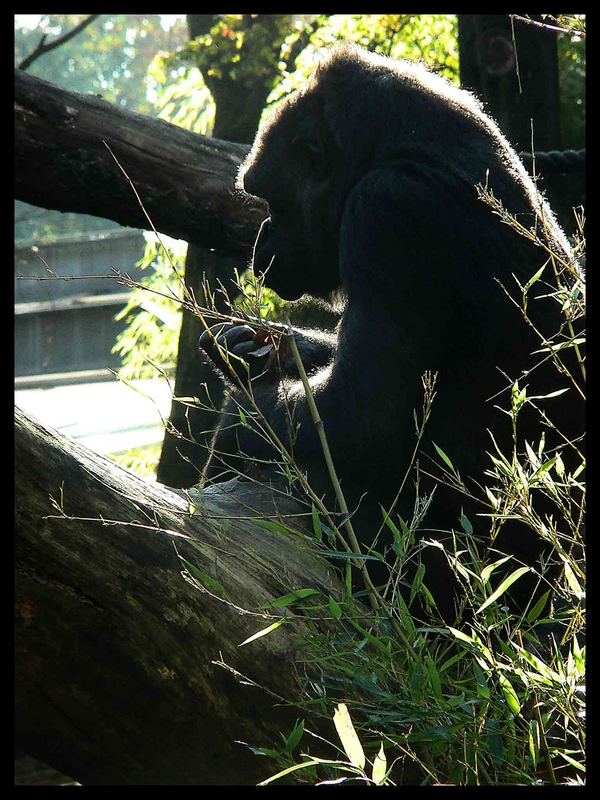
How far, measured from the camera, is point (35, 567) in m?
1.91

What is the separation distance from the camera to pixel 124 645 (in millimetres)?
1967

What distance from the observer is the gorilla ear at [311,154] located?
10.4ft

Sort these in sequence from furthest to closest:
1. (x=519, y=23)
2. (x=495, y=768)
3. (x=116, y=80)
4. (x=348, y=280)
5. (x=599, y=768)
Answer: (x=116, y=80) → (x=519, y=23) → (x=348, y=280) → (x=495, y=768) → (x=599, y=768)

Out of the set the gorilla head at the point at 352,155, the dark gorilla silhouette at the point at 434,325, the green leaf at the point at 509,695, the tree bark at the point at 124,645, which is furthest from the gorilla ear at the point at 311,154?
the green leaf at the point at 509,695

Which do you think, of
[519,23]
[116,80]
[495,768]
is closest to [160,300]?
[519,23]

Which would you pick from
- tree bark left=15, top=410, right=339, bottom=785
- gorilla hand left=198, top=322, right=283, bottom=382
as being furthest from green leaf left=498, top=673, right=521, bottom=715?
gorilla hand left=198, top=322, right=283, bottom=382

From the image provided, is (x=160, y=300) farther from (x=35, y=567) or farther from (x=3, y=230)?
(x=35, y=567)

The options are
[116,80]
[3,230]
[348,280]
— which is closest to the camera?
[3,230]

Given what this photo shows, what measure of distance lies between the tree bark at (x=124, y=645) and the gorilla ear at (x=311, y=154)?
148 cm

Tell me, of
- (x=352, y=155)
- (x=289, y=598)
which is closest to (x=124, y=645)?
(x=289, y=598)

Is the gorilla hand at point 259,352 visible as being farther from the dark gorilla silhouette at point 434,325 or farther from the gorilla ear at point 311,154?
the gorilla ear at point 311,154

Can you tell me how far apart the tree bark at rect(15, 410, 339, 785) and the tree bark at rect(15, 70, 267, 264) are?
7.71ft

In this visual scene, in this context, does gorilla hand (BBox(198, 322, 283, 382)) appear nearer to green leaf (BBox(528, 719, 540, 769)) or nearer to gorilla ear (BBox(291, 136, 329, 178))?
gorilla ear (BBox(291, 136, 329, 178))

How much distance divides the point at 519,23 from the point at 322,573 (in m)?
3.51
